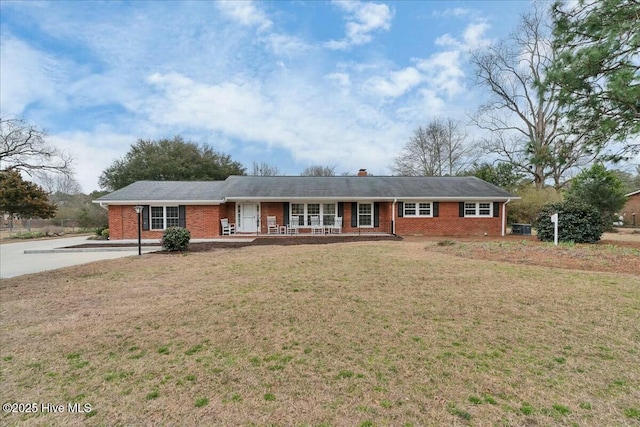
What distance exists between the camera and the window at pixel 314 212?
17406 millimetres

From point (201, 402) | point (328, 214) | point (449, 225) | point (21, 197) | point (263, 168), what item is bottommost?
point (201, 402)

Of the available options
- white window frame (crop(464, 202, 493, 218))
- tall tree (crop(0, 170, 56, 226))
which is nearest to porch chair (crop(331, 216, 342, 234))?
white window frame (crop(464, 202, 493, 218))

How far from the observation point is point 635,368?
288 centimetres

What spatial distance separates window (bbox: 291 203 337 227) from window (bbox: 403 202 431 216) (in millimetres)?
3991

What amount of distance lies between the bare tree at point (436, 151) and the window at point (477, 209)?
14.9 metres

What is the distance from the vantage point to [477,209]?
55.4 ft

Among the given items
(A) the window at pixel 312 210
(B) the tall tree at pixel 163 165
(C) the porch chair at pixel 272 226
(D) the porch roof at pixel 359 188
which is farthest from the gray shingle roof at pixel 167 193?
(B) the tall tree at pixel 163 165

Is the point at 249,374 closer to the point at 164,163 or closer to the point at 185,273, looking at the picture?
the point at 185,273

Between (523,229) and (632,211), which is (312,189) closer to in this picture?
A: (523,229)

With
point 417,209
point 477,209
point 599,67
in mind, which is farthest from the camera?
point 417,209

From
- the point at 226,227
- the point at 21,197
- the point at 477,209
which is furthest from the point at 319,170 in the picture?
the point at 21,197

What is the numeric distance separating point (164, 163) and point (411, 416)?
33.6 m

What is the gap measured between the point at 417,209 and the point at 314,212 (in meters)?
5.72

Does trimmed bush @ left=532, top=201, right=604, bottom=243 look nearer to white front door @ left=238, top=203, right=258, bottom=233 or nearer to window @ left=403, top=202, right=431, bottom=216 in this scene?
window @ left=403, top=202, right=431, bottom=216
